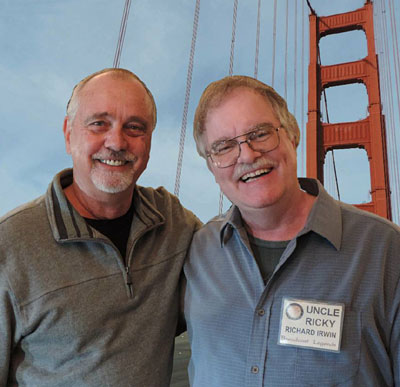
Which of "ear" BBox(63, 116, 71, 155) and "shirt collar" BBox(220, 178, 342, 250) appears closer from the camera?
"shirt collar" BBox(220, 178, 342, 250)

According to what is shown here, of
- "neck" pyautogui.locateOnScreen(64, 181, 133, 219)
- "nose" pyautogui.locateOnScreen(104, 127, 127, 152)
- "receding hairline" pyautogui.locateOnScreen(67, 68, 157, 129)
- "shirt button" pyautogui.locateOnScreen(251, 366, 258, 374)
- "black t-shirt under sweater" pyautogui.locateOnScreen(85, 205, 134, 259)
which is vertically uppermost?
"receding hairline" pyautogui.locateOnScreen(67, 68, 157, 129)

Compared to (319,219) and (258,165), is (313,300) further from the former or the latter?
(258,165)

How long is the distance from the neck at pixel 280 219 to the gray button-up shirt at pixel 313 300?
0.04 m

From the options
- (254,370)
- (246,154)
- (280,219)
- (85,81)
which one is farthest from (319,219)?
(85,81)

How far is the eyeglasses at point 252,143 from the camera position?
843 millimetres

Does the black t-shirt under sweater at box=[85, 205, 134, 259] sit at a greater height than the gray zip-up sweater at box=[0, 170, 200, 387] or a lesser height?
greater

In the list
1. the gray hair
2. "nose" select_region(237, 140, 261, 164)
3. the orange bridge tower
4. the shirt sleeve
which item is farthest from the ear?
the orange bridge tower

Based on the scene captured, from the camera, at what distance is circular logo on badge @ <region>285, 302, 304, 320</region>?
0.73 meters

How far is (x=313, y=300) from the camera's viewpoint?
0.74m

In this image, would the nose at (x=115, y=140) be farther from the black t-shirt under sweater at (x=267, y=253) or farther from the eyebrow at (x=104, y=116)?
the black t-shirt under sweater at (x=267, y=253)

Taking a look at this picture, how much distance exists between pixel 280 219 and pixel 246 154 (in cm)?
15

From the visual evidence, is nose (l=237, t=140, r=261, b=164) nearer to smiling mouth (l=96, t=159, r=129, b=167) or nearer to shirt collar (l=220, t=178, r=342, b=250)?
shirt collar (l=220, t=178, r=342, b=250)

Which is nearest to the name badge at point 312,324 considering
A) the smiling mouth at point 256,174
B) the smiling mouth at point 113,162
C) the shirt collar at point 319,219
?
the shirt collar at point 319,219

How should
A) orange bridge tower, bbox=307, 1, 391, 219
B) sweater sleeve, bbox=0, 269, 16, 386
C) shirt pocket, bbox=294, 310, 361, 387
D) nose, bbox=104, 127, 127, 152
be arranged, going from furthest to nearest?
orange bridge tower, bbox=307, 1, 391, 219 < nose, bbox=104, 127, 127, 152 < sweater sleeve, bbox=0, 269, 16, 386 < shirt pocket, bbox=294, 310, 361, 387
